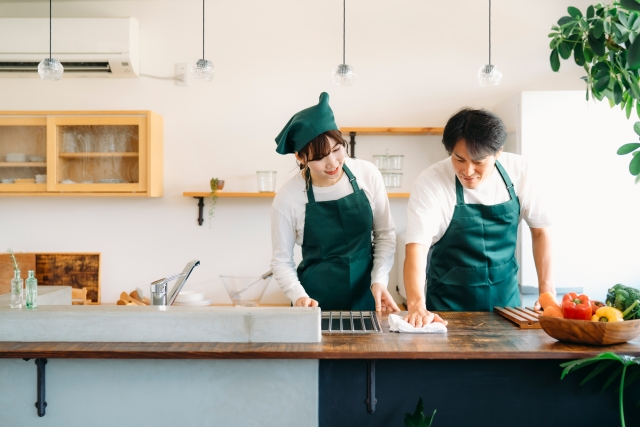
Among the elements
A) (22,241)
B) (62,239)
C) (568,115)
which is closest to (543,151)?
(568,115)

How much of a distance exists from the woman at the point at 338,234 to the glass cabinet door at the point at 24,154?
219 centimetres

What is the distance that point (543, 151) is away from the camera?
325cm

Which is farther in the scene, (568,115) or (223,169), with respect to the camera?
(223,169)

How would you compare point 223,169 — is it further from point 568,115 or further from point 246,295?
point 568,115

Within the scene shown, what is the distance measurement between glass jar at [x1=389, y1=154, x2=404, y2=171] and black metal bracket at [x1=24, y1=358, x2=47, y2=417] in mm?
2599

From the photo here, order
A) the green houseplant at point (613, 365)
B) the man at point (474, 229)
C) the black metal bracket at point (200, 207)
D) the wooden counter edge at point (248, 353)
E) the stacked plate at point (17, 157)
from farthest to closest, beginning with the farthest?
the black metal bracket at point (200, 207) < the stacked plate at point (17, 157) < the man at point (474, 229) < the wooden counter edge at point (248, 353) < the green houseplant at point (613, 365)

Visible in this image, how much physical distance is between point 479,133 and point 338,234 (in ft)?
2.49

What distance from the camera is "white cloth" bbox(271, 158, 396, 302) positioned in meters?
2.35

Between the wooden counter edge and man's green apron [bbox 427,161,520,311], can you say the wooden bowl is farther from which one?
man's green apron [bbox 427,161,520,311]

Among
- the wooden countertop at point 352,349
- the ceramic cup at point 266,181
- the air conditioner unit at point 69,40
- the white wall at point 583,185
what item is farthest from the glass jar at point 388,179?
the wooden countertop at point 352,349

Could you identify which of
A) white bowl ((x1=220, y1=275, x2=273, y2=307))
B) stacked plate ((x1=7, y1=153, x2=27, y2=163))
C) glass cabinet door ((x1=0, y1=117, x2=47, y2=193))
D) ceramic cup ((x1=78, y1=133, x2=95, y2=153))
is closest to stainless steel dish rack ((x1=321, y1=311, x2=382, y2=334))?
white bowl ((x1=220, y1=275, x2=273, y2=307))

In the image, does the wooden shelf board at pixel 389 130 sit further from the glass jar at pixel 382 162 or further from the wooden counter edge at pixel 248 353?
the wooden counter edge at pixel 248 353

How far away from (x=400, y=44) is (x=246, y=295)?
6.77 feet

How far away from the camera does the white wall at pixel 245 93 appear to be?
388 centimetres
